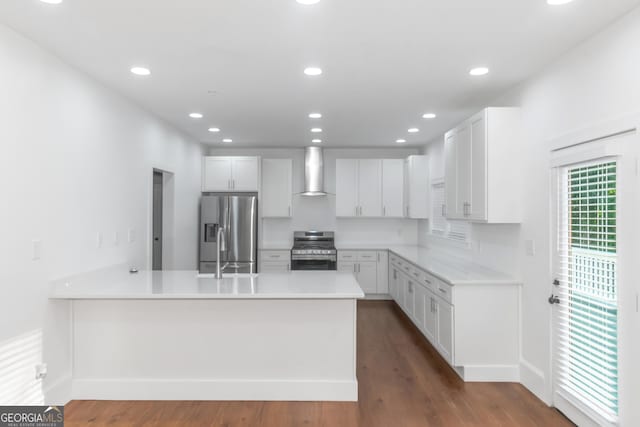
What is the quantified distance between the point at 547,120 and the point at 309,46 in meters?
1.89

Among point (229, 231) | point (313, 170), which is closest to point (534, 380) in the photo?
point (229, 231)

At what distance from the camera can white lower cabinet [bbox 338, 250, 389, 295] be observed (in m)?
6.88

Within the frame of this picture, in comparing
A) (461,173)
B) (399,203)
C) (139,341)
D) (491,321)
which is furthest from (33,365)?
(399,203)

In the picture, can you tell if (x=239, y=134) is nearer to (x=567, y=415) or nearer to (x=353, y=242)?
(x=353, y=242)

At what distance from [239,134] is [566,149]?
13.7 ft

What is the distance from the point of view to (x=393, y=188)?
7.02 meters

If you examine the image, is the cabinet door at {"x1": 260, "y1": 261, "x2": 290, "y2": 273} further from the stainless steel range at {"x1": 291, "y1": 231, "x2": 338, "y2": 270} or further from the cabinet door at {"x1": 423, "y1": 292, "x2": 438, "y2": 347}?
the cabinet door at {"x1": 423, "y1": 292, "x2": 438, "y2": 347}

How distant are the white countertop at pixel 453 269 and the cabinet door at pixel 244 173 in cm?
241

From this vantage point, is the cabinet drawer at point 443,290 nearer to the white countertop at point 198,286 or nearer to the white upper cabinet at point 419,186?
the white countertop at point 198,286

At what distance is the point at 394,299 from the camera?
6598 mm

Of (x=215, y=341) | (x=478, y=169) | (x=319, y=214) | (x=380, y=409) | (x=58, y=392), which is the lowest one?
(x=380, y=409)

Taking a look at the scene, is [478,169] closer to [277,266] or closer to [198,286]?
[198,286]

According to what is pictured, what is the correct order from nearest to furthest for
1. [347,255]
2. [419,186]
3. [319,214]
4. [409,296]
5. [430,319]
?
1. [430,319]
2. [409,296]
3. [419,186]
4. [347,255]
5. [319,214]

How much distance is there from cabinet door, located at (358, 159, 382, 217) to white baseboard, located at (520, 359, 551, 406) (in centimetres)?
368
